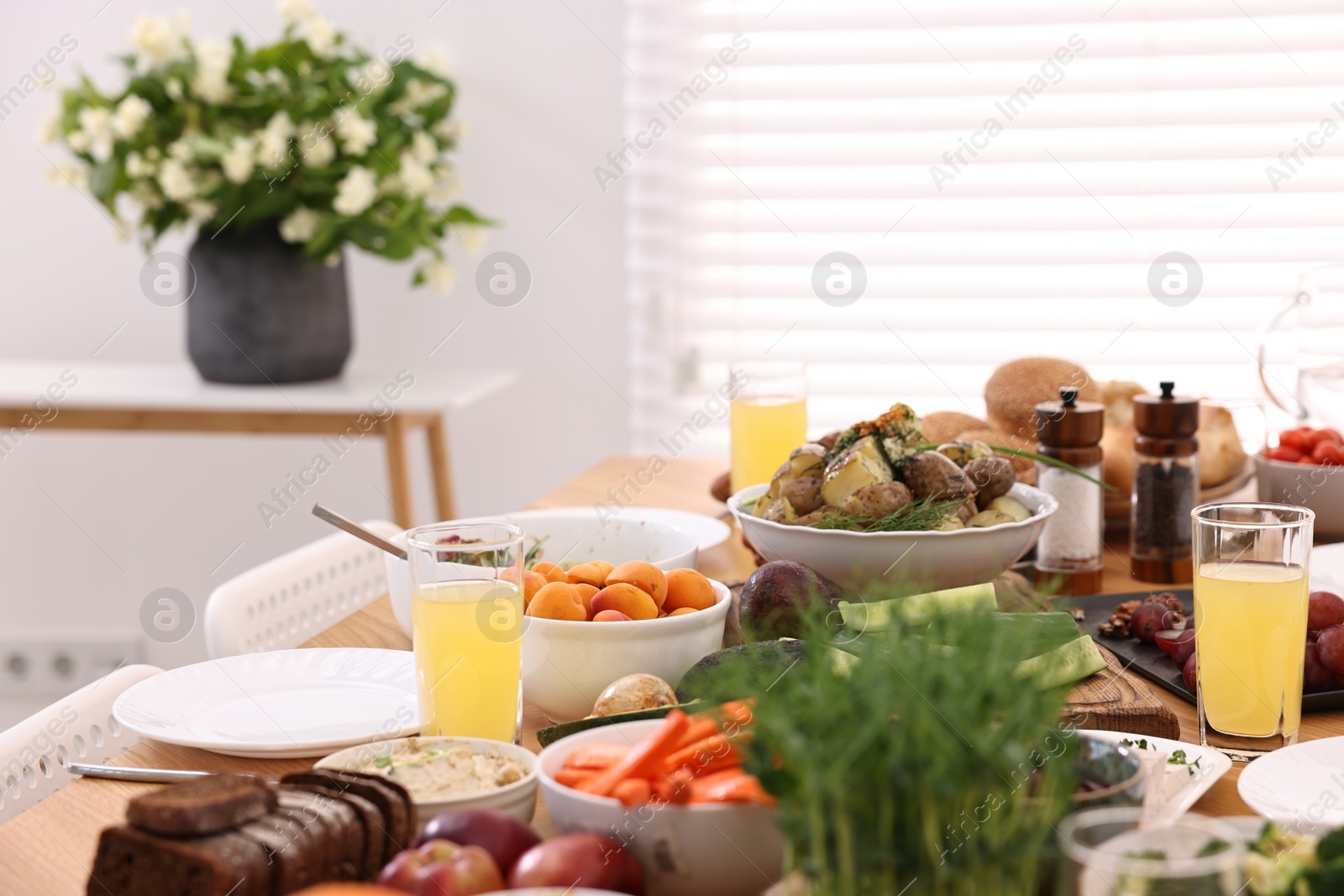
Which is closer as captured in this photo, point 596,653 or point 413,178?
point 596,653

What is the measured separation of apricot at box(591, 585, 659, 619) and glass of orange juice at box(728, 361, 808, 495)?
2.13 feet

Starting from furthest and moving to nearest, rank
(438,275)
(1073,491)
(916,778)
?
(438,275)
(1073,491)
(916,778)

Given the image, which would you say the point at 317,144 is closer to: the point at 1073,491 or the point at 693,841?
the point at 1073,491

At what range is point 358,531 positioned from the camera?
1.07 metres

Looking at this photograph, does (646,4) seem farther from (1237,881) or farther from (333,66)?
(1237,881)

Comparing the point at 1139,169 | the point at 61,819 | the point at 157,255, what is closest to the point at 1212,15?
the point at 1139,169

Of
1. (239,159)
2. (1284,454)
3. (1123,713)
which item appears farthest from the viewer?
(239,159)

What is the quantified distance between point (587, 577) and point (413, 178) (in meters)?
1.58

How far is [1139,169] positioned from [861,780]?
8.17ft

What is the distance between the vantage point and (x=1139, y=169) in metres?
2.73

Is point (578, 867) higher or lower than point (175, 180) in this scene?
lower

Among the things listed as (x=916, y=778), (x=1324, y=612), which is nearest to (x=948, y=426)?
(x=1324, y=612)

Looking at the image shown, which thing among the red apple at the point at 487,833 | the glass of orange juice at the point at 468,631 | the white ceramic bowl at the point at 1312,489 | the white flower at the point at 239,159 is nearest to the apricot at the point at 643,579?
the glass of orange juice at the point at 468,631

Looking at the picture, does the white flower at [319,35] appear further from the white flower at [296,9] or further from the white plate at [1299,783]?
the white plate at [1299,783]
